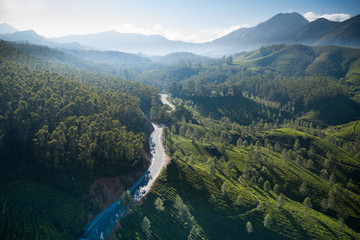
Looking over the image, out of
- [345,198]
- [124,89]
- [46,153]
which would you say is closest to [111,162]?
[46,153]

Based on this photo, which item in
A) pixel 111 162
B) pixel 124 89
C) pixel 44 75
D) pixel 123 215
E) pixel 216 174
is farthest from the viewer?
pixel 124 89

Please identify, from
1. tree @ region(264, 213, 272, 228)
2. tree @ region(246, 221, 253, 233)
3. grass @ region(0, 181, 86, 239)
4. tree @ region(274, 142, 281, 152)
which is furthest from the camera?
tree @ region(274, 142, 281, 152)

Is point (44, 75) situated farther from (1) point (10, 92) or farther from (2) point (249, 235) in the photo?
(2) point (249, 235)

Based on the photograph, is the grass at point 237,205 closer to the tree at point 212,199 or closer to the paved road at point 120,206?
the tree at point 212,199

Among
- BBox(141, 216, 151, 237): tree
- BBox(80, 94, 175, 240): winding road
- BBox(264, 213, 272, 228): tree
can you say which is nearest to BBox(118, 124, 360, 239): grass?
BBox(264, 213, 272, 228): tree

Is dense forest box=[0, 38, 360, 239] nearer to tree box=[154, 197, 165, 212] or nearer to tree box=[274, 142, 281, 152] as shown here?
tree box=[154, 197, 165, 212]

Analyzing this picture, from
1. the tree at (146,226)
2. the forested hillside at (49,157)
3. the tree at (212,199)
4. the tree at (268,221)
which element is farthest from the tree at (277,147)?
the tree at (146,226)

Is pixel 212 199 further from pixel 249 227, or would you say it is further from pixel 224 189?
pixel 249 227
